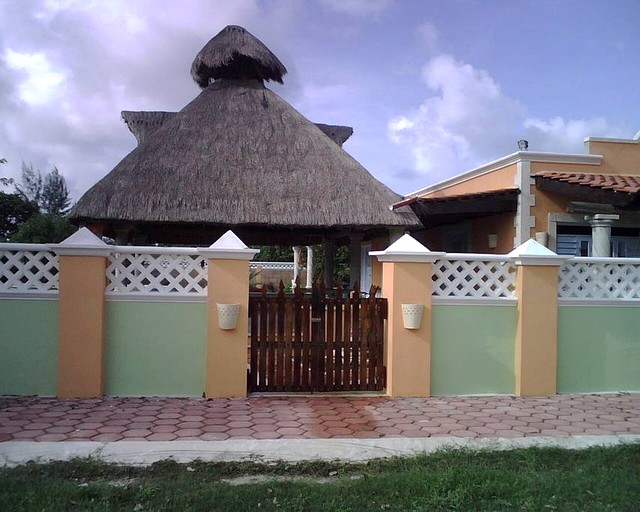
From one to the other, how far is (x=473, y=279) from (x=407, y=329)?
102cm

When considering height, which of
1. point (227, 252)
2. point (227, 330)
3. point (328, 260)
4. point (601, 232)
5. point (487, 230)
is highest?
point (487, 230)

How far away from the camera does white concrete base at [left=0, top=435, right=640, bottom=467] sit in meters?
4.18

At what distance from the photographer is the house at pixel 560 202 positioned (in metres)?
8.83

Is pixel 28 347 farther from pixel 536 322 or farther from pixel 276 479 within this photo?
pixel 536 322

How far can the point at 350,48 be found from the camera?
10219 mm

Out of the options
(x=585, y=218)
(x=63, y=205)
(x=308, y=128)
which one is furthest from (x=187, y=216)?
(x=63, y=205)

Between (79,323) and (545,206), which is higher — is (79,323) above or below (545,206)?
below

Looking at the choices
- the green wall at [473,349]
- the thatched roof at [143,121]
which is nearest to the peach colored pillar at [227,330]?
the green wall at [473,349]

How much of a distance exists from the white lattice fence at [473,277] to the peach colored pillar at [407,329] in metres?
0.22

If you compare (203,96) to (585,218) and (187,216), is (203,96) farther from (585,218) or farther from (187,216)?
(585,218)

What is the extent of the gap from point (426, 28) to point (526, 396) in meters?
6.81

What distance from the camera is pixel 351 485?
3709 millimetres

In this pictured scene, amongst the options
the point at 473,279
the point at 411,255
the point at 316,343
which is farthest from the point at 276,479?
the point at 473,279

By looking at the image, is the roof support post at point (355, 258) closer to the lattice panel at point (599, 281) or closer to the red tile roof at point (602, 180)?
the red tile roof at point (602, 180)
